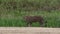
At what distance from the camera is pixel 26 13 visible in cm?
764

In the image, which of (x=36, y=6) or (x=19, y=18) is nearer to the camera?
(x=19, y=18)

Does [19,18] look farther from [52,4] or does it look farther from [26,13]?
[52,4]

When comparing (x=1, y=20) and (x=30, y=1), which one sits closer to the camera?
(x=1, y=20)

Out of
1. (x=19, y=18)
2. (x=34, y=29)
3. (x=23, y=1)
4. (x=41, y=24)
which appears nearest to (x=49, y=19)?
(x=41, y=24)

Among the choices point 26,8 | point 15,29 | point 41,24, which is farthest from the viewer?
point 26,8

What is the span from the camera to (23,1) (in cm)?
866

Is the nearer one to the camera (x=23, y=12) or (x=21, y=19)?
(x=21, y=19)

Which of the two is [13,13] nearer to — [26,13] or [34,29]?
[26,13]

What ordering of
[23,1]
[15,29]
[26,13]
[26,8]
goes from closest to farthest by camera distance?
1. [15,29]
2. [26,13]
3. [26,8]
4. [23,1]

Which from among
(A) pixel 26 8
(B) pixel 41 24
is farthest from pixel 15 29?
(A) pixel 26 8

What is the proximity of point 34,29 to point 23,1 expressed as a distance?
9.72ft

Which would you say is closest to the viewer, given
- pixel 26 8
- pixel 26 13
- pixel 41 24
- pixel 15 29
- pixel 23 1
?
pixel 15 29

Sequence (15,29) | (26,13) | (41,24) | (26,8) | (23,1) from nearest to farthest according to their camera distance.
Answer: (15,29) → (41,24) → (26,13) → (26,8) → (23,1)

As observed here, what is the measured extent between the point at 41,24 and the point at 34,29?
3.22ft
